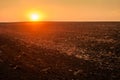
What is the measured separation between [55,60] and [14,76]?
17.9ft

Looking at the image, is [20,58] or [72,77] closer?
[72,77]

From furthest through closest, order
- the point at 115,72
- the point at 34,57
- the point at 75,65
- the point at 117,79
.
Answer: the point at 34,57 → the point at 75,65 → the point at 115,72 → the point at 117,79

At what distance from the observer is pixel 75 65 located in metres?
16.2

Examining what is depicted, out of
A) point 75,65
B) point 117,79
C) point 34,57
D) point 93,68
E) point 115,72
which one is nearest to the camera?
point 117,79

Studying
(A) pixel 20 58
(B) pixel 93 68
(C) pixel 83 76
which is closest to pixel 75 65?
(B) pixel 93 68

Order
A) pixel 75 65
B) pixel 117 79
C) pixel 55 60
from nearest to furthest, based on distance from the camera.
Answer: pixel 117 79
pixel 75 65
pixel 55 60

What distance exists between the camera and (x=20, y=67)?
50.9ft

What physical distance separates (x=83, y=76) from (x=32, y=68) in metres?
4.56

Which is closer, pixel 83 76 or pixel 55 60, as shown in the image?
pixel 83 76

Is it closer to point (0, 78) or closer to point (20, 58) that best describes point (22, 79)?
point (0, 78)

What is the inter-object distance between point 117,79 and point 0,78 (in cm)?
845

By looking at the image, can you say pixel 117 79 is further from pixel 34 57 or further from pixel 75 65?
pixel 34 57

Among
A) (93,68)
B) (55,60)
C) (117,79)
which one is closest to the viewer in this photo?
(117,79)

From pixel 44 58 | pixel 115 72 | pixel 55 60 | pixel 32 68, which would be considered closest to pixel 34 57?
pixel 44 58
